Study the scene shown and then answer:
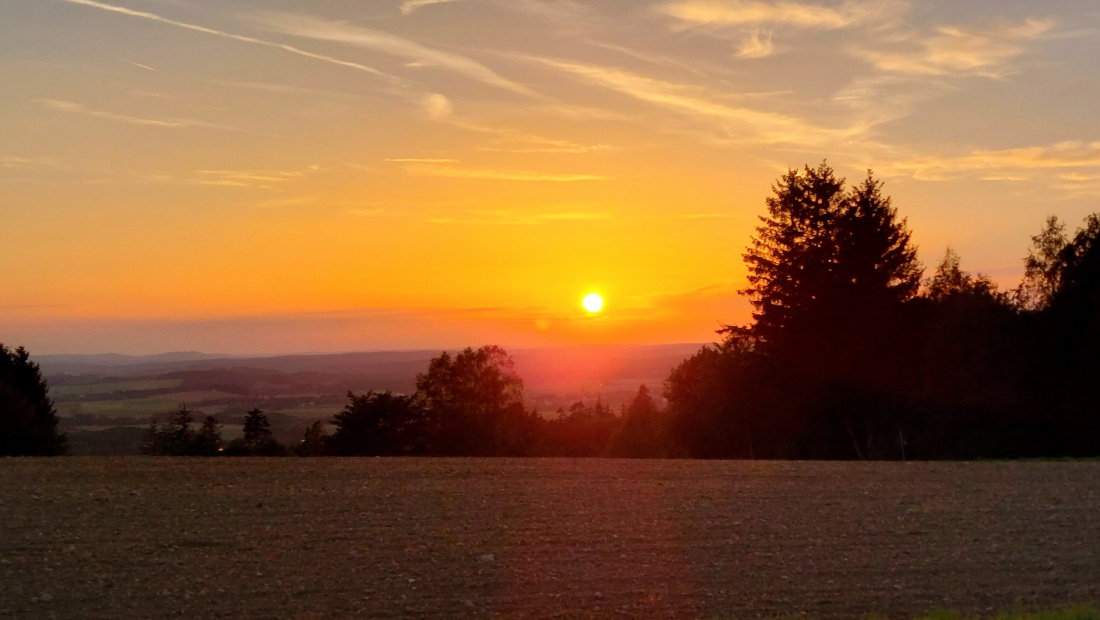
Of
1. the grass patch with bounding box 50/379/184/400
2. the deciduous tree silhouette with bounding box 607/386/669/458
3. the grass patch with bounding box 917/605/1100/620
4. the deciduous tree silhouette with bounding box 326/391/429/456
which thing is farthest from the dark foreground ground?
the grass patch with bounding box 50/379/184/400

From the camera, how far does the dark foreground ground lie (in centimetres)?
1160

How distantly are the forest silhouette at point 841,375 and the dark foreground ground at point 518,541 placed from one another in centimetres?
1358

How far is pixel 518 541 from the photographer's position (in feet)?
47.2

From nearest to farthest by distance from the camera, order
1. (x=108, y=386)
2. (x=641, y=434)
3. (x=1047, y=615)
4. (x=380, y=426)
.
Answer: (x=1047, y=615) < (x=380, y=426) < (x=641, y=434) < (x=108, y=386)

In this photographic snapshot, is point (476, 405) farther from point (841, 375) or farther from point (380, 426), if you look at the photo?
point (841, 375)

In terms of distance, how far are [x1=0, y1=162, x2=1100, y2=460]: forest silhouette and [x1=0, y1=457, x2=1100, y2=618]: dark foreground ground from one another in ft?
44.6

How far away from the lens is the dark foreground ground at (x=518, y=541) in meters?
11.6

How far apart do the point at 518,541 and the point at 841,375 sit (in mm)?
26781

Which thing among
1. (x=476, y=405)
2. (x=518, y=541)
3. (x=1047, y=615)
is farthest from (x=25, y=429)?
(x=1047, y=615)

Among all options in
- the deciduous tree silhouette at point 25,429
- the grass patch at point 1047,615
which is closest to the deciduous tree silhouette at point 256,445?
the deciduous tree silhouette at point 25,429

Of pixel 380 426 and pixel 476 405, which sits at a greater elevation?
pixel 476 405

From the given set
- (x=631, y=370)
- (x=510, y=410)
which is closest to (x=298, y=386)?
(x=510, y=410)

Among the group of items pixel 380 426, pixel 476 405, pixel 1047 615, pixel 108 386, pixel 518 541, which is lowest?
pixel 1047 615

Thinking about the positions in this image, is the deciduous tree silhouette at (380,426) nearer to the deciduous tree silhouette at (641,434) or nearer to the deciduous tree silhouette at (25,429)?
the deciduous tree silhouette at (25,429)
